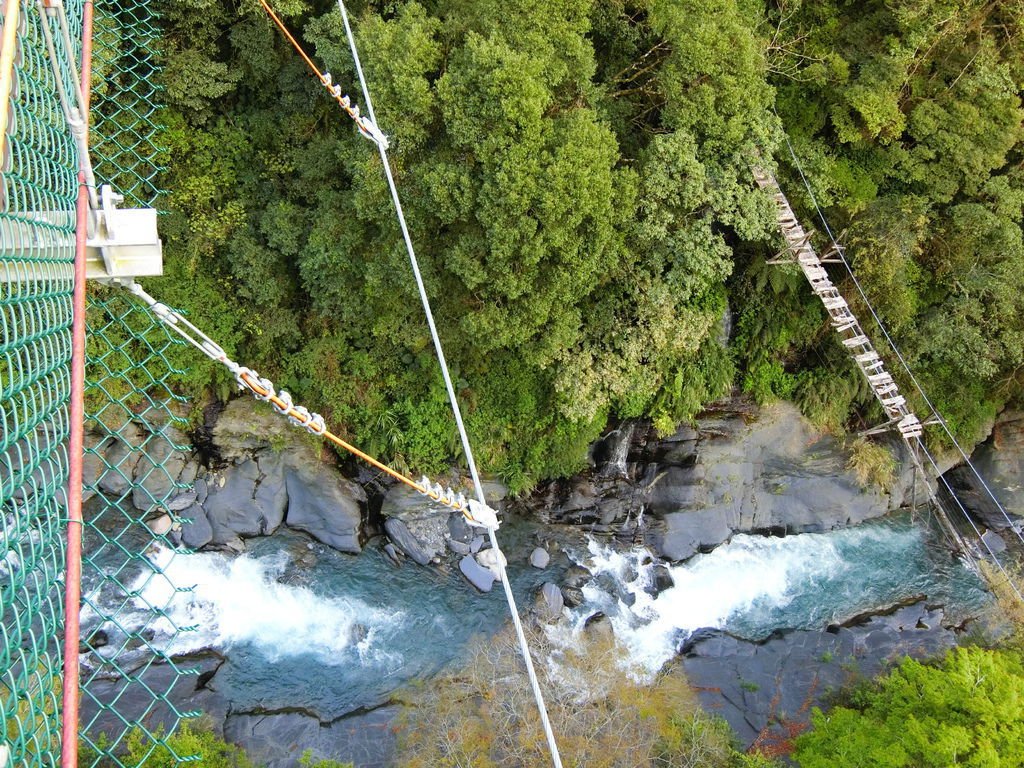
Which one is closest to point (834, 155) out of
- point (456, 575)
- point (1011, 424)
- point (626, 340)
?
point (626, 340)

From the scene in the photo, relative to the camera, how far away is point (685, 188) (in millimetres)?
7934

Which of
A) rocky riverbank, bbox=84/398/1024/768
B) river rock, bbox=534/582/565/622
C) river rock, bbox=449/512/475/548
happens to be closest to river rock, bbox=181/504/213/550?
rocky riverbank, bbox=84/398/1024/768

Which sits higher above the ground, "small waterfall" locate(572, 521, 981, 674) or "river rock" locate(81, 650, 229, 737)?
"small waterfall" locate(572, 521, 981, 674)

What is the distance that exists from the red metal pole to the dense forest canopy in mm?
A: 4840

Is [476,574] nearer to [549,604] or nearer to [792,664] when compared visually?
[549,604]

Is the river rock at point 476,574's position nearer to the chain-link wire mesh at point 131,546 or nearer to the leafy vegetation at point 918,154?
the chain-link wire mesh at point 131,546

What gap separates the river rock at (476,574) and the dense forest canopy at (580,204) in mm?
1420

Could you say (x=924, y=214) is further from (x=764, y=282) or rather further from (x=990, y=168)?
(x=764, y=282)

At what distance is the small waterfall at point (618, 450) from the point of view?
10266 mm

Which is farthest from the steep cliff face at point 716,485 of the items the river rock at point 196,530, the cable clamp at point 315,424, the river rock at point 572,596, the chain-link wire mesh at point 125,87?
the chain-link wire mesh at point 125,87

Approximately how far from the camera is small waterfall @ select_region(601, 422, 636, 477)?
10266mm

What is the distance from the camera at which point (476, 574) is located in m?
9.57

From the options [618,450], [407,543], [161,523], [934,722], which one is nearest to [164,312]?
[407,543]

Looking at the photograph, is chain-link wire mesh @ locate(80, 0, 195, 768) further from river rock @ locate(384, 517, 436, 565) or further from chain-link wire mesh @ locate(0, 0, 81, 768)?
chain-link wire mesh @ locate(0, 0, 81, 768)
